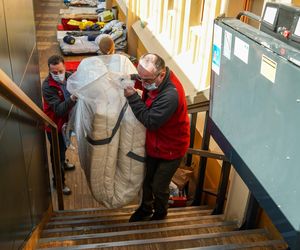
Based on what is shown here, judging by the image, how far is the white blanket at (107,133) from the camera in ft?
9.41

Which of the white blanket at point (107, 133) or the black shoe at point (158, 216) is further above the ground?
the white blanket at point (107, 133)

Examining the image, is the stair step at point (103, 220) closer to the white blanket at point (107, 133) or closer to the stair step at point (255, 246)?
the white blanket at point (107, 133)

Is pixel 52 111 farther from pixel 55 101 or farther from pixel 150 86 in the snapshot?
pixel 150 86

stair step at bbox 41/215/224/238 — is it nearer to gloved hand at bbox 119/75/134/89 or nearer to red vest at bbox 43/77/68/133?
red vest at bbox 43/77/68/133

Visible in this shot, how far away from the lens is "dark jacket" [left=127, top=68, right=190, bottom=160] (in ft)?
8.70

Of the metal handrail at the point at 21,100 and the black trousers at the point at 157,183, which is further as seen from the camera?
the black trousers at the point at 157,183

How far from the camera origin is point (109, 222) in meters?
3.27

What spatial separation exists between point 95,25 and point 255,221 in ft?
26.5

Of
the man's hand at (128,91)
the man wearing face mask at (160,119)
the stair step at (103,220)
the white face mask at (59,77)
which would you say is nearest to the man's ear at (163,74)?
the man wearing face mask at (160,119)

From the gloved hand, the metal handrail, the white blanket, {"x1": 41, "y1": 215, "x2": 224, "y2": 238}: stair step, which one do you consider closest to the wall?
the metal handrail

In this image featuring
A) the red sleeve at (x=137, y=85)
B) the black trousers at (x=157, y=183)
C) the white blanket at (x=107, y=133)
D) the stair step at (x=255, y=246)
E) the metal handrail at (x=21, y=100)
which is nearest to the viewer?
the metal handrail at (x=21, y=100)

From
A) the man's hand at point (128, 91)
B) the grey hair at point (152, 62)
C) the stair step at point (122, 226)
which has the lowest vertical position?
the stair step at point (122, 226)

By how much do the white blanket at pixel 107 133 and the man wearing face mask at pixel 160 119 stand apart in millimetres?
109

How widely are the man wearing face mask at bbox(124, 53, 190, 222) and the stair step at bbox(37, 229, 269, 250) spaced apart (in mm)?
455
